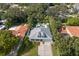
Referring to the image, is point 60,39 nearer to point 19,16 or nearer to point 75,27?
point 75,27

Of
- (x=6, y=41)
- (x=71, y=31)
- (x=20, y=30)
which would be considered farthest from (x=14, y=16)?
(x=71, y=31)

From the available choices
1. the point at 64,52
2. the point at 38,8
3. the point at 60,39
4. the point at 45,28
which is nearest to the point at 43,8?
the point at 38,8

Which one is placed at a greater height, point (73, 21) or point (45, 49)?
point (73, 21)

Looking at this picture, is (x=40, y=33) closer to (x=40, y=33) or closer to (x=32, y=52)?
(x=40, y=33)

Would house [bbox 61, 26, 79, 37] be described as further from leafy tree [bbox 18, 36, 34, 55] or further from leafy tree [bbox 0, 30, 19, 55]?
leafy tree [bbox 0, 30, 19, 55]

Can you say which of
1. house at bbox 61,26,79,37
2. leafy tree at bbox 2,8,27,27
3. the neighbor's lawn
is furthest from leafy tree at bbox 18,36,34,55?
house at bbox 61,26,79,37
